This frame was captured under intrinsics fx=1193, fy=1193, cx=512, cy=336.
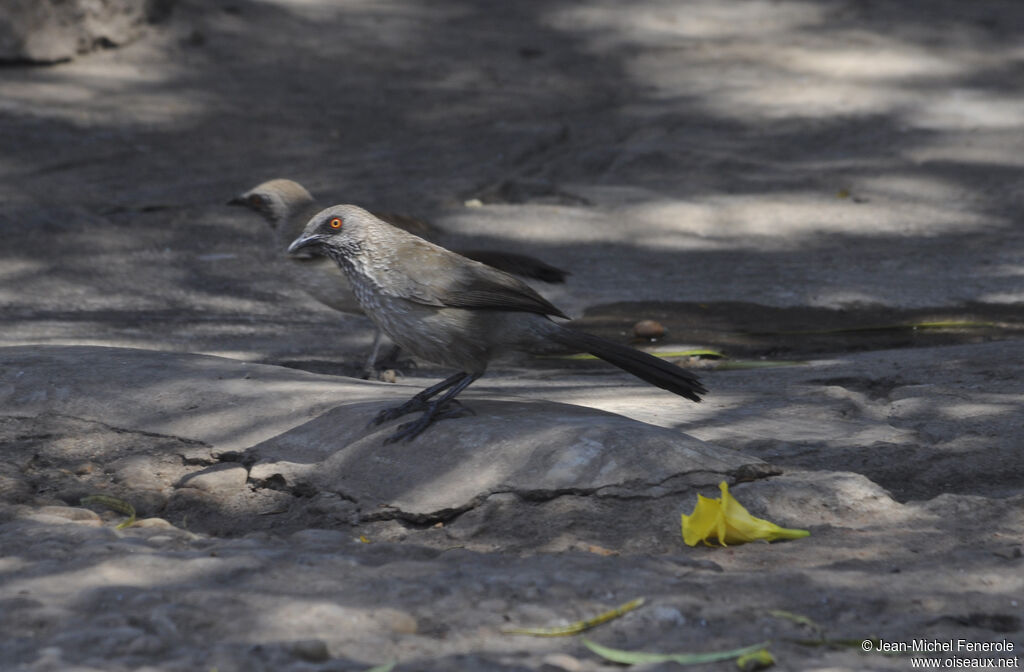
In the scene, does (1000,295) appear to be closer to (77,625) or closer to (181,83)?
(77,625)

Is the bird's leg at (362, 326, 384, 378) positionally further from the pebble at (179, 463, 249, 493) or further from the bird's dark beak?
the pebble at (179, 463, 249, 493)

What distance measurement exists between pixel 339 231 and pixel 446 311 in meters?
0.50

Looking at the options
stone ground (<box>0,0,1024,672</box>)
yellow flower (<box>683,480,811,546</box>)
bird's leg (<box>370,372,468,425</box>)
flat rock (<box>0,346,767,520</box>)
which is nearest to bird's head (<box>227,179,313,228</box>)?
stone ground (<box>0,0,1024,672</box>)

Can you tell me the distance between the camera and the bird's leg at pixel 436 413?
382 centimetres

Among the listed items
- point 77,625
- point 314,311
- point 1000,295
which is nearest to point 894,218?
point 1000,295

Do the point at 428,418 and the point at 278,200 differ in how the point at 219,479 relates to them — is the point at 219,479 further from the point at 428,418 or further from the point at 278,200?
the point at 278,200

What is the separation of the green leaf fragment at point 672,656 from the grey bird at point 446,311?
1.48 meters

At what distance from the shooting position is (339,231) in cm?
418

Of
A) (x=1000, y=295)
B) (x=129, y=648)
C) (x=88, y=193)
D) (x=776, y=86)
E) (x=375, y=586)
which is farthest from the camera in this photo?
(x=776, y=86)

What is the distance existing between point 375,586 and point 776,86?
8.71 metres

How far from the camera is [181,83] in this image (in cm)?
1070

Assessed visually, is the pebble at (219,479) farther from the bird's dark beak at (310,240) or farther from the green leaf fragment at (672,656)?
the green leaf fragment at (672,656)

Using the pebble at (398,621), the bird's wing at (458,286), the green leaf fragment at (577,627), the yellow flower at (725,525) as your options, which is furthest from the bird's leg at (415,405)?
the green leaf fragment at (577,627)

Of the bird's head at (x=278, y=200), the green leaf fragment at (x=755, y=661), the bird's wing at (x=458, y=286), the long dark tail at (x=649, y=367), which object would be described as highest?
the bird's wing at (x=458, y=286)
